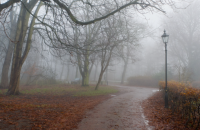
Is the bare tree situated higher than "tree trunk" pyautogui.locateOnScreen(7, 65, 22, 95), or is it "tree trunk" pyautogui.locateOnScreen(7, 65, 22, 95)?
the bare tree

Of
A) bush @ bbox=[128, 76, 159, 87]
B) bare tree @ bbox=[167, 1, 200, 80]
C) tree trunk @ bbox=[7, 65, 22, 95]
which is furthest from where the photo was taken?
bare tree @ bbox=[167, 1, 200, 80]

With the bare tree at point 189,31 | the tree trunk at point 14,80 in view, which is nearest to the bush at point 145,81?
the bare tree at point 189,31

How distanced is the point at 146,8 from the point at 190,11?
27.1m

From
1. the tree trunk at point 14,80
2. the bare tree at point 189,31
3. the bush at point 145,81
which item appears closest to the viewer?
the tree trunk at point 14,80

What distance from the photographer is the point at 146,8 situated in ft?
27.9

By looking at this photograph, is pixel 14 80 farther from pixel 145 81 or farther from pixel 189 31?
pixel 189 31

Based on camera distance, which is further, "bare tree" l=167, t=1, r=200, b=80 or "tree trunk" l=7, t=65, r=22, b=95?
"bare tree" l=167, t=1, r=200, b=80

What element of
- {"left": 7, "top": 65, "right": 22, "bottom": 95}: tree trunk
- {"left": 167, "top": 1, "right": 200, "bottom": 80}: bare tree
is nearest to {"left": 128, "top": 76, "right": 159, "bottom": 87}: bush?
{"left": 167, "top": 1, "right": 200, "bottom": 80}: bare tree

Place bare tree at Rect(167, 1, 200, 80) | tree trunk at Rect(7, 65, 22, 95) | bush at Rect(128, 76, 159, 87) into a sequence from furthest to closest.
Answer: bare tree at Rect(167, 1, 200, 80)
bush at Rect(128, 76, 159, 87)
tree trunk at Rect(7, 65, 22, 95)

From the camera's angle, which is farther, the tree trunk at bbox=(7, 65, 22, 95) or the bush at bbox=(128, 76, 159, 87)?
the bush at bbox=(128, 76, 159, 87)

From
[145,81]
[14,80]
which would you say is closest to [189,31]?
[145,81]

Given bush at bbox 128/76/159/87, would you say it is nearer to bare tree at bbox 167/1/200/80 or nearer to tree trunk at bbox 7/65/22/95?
bare tree at bbox 167/1/200/80

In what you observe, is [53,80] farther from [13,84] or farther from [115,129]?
[115,129]

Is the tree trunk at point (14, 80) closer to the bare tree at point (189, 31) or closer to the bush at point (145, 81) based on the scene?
the bush at point (145, 81)
